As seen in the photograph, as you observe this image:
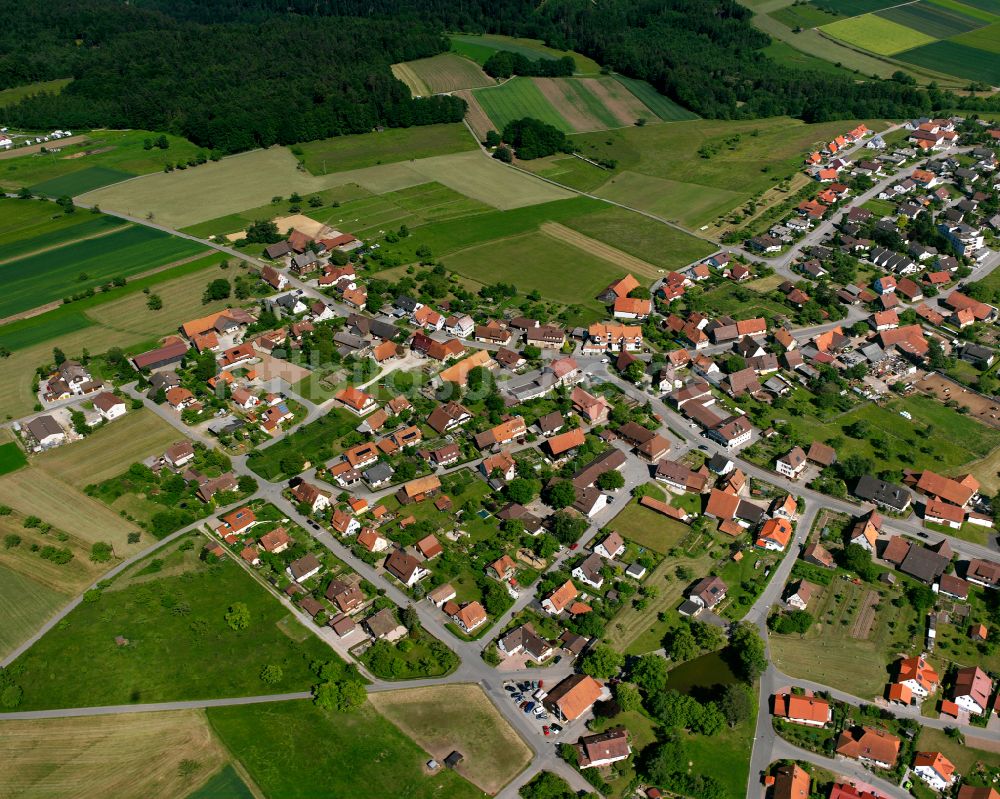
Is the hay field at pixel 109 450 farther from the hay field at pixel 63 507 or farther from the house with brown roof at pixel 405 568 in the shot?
the house with brown roof at pixel 405 568

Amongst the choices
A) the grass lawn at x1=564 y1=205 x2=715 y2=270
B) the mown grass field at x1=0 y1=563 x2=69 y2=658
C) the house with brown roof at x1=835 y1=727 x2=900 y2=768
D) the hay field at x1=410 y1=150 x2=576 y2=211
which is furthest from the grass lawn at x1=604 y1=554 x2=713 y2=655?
the hay field at x1=410 y1=150 x2=576 y2=211

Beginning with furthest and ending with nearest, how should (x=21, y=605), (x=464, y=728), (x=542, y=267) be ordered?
(x=542, y=267) < (x=21, y=605) < (x=464, y=728)

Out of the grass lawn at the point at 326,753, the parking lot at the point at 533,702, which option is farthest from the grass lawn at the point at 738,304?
the grass lawn at the point at 326,753

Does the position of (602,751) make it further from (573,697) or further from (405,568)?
(405,568)

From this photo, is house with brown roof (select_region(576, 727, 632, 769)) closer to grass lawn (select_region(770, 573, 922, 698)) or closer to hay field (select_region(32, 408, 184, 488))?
grass lawn (select_region(770, 573, 922, 698))

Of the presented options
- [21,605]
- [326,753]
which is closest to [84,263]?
[21,605]

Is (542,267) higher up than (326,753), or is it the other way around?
(542,267)

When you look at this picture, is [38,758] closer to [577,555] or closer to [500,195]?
[577,555]

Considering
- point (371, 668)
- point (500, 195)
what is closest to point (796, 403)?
point (371, 668)
